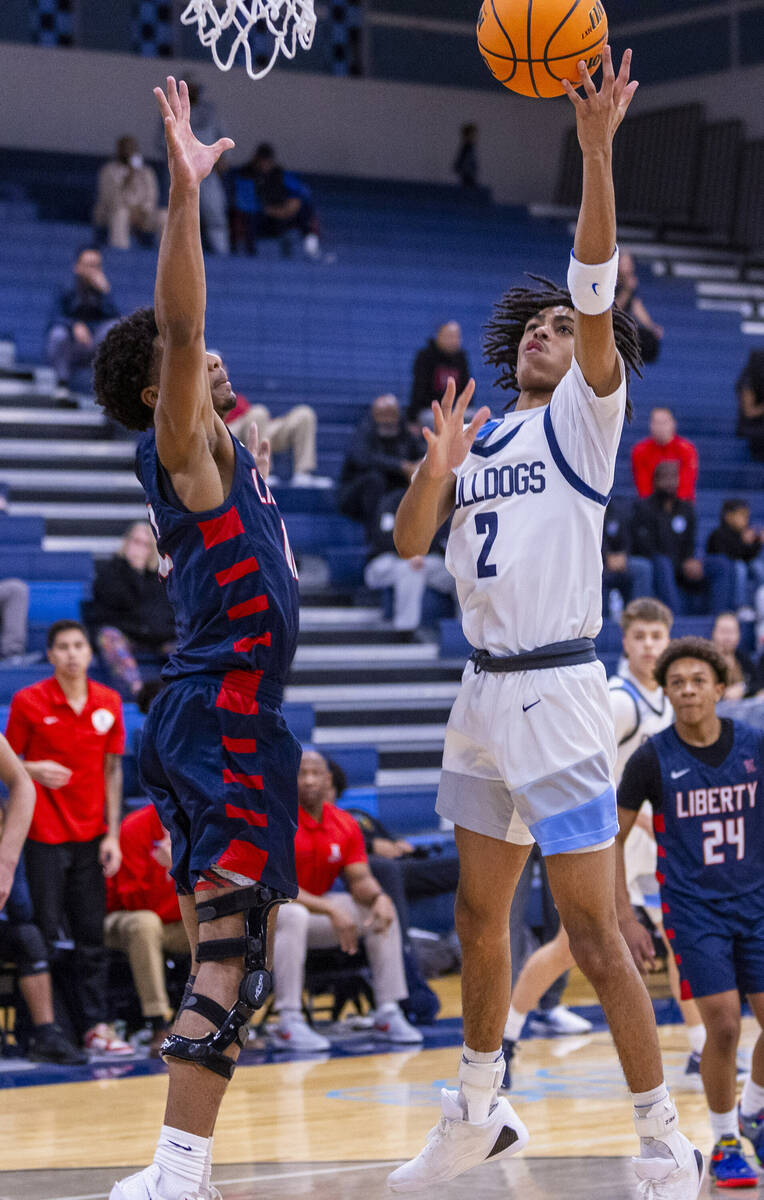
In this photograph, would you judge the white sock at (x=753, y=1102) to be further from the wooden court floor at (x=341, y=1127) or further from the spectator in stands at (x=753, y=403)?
the spectator in stands at (x=753, y=403)

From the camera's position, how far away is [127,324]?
4.25m

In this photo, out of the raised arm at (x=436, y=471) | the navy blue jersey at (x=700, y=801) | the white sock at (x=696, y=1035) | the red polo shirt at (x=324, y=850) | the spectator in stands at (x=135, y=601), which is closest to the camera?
the raised arm at (x=436, y=471)

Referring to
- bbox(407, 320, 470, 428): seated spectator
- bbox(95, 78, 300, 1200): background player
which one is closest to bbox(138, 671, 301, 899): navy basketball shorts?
bbox(95, 78, 300, 1200): background player

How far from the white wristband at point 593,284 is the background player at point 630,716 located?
3.08 meters

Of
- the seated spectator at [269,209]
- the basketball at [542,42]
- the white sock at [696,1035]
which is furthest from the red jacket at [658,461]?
the basketball at [542,42]

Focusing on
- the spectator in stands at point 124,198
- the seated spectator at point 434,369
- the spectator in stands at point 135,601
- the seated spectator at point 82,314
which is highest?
the spectator in stands at point 124,198

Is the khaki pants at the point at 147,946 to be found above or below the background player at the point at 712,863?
below

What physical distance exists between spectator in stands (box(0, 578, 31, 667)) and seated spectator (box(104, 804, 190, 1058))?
201 centimetres

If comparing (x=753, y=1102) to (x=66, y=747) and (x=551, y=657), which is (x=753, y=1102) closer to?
(x=551, y=657)

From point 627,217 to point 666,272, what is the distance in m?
1.65

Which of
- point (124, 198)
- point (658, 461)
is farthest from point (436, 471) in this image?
point (124, 198)

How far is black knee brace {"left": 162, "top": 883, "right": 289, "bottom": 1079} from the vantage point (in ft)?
12.5

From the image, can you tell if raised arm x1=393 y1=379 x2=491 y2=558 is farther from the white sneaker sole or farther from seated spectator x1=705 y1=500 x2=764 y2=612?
seated spectator x1=705 y1=500 x2=764 y2=612

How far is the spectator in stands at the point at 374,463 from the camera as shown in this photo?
43.6 ft
